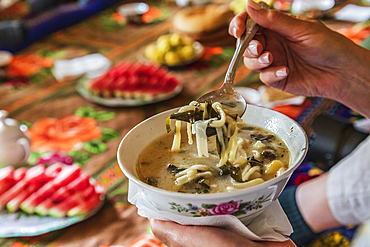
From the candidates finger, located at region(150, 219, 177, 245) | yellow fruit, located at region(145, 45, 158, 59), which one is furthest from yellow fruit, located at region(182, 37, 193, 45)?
finger, located at region(150, 219, 177, 245)

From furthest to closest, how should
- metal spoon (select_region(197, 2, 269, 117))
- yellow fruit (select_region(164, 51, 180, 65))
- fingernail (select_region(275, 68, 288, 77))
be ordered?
yellow fruit (select_region(164, 51, 180, 65)) → fingernail (select_region(275, 68, 288, 77)) → metal spoon (select_region(197, 2, 269, 117))

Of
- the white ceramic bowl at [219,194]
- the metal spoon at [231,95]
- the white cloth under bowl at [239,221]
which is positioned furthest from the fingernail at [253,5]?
the white cloth under bowl at [239,221]

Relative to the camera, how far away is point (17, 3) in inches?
158

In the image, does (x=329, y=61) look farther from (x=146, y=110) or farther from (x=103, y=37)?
(x=103, y=37)

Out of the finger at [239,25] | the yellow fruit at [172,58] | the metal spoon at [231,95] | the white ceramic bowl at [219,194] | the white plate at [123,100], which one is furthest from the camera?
the yellow fruit at [172,58]

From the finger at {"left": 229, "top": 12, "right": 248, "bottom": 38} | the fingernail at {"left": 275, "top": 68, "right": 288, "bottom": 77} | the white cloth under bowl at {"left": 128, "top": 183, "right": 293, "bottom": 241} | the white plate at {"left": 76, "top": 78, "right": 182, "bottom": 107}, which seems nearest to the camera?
the white cloth under bowl at {"left": 128, "top": 183, "right": 293, "bottom": 241}

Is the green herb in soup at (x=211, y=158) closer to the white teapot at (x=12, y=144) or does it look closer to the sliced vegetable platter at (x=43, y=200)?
the sliced vegetable platter at (x=43, y=200)

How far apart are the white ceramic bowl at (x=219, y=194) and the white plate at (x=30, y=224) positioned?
47 cm

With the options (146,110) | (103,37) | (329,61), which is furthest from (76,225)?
(103,37)

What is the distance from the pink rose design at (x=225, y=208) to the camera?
778 mm

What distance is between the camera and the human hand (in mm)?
862

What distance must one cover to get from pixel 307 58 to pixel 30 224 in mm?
1366

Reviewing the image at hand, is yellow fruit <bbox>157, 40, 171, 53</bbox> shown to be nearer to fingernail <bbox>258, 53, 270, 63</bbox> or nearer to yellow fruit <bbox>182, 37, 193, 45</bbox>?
yellow fruit <bbox>182, 37, 193, 45</bbox>

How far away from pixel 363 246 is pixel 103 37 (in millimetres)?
2803
